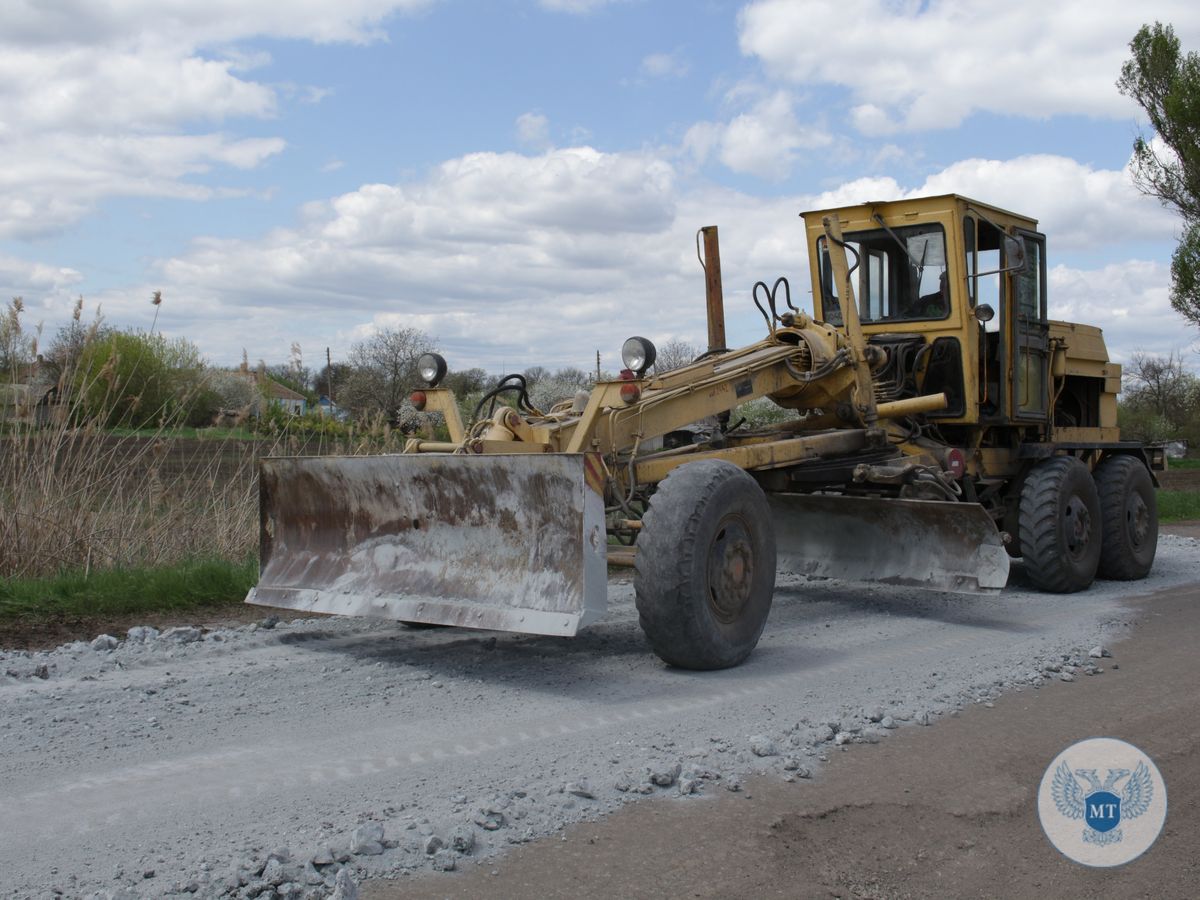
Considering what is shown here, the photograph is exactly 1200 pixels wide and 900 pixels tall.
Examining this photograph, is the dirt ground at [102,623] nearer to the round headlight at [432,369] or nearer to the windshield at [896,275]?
the round headlight at [432,369]

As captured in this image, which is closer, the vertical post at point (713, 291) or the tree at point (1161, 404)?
the vertical post at point (713, 291)

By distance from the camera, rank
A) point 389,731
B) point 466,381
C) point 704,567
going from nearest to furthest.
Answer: point 389,731 → point 704,567 → point 466,381

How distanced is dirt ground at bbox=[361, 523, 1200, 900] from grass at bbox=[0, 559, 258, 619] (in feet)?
15.0

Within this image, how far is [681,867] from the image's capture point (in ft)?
11.2

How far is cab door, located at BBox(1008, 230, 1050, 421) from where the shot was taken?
8953 millimetres

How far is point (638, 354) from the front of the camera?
6332 millimetres

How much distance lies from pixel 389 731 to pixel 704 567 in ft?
5.96

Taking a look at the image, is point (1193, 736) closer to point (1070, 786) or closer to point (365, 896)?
point (1070, 786)

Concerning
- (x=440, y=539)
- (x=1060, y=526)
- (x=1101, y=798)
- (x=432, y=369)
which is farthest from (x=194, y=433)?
(x=1101, y=798)

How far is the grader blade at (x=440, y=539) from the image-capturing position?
557 centimetres

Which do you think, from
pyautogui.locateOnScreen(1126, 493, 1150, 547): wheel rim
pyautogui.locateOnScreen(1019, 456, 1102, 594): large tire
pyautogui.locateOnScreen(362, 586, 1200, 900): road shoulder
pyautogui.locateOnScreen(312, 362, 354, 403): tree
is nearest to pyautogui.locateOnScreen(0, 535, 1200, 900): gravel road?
pyautogui.locateOnScreen(362, 586, 1200, 900): road shoulder

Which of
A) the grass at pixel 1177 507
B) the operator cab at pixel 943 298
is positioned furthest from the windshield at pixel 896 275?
the grass at pixel 1177 507

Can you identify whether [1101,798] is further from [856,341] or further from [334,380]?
[334,380]

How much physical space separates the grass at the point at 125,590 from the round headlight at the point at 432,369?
1.95 m
